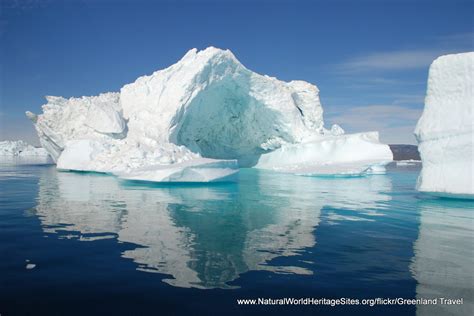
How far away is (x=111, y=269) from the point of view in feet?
Answer: 13.4

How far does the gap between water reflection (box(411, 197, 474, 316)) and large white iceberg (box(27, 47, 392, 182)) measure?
28.2ft

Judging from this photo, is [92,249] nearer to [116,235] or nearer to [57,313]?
[116,235]

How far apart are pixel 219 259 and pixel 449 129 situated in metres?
8.91

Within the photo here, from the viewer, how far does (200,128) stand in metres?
23.8

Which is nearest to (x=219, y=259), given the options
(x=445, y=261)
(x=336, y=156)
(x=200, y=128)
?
(x=445, y=261)

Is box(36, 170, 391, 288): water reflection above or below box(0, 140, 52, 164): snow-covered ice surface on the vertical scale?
below

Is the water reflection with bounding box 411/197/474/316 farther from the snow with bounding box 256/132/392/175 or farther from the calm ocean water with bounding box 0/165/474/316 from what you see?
the snow with bounding box 256/132/392/175

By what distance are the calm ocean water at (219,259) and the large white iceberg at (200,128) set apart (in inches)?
255

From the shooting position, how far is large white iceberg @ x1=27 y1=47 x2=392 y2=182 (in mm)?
15844

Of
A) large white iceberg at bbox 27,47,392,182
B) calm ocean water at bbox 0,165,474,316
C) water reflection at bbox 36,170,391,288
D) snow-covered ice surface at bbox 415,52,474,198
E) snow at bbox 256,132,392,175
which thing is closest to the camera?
calm ocean water at bbox 0,165,474,316

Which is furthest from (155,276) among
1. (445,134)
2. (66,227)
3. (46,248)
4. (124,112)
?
(124,112)

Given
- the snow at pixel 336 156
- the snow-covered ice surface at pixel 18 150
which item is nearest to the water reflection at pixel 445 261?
the snow at pixel 336 156

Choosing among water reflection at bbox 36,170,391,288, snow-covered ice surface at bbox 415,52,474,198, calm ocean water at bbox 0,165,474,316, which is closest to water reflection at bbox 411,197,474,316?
calm ocean water at bbox 0,165,474,316

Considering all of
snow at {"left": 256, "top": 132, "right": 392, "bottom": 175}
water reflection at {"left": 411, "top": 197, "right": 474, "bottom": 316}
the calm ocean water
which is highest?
snow at {"left": 256, "top": 132, "right": 392, "bottom": 175}
